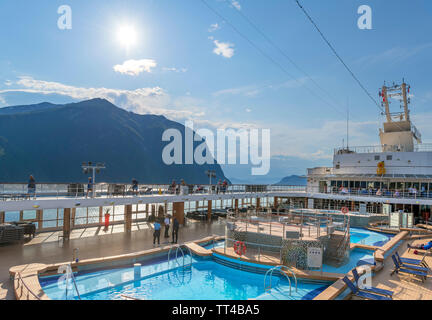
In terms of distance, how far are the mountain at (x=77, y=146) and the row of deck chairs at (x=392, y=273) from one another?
331ft

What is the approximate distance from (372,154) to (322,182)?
6175 mm

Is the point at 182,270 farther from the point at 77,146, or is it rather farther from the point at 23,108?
the point at 23,108

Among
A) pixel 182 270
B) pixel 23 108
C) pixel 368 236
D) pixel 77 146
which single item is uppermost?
pixel 23 108

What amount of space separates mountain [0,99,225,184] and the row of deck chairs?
100753 mm

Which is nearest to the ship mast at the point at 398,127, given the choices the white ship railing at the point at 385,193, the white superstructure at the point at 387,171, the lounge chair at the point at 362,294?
the white superstructure at the point at 387,171

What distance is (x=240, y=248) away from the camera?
12.8 metres

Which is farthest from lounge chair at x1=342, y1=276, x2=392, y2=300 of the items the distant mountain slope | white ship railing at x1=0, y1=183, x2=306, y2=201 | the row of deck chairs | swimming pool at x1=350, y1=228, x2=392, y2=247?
the distant mountain slope

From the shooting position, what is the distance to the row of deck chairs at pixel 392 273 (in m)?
8.22

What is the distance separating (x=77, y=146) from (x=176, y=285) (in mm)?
118216

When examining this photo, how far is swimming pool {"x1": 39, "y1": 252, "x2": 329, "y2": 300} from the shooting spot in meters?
9.41

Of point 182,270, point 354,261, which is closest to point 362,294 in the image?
point 354,261

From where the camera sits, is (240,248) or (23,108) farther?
(23,108)

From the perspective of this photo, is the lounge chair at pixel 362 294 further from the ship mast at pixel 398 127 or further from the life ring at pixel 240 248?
the ship mast at pixel 398 127

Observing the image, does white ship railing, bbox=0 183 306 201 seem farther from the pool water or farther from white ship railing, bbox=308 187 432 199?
white ship railing, bbox=308 187 432 199
